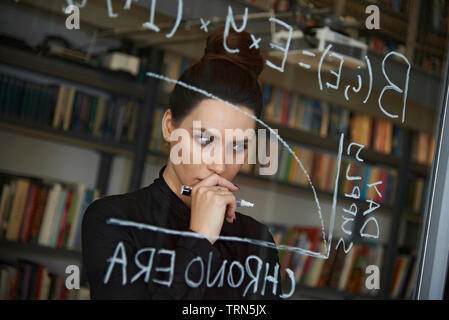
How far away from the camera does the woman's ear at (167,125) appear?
1.48 m

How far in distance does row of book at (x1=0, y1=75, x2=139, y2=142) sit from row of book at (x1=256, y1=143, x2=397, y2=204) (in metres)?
0.38

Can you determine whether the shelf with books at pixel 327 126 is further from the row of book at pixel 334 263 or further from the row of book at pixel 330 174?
the row of book at pixel 334 263

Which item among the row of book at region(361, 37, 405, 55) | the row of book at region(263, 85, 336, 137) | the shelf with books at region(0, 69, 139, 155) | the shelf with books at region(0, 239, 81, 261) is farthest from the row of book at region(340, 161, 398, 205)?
the shelf with books at region(0, 239, 81, 261)

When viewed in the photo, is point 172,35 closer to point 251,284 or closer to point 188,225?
point 188,225

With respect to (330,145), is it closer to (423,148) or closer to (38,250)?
(423,148)

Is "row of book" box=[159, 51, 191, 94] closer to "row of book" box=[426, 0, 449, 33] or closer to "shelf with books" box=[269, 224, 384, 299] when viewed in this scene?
"shelf with books" box=[269, 224, 384, 299]

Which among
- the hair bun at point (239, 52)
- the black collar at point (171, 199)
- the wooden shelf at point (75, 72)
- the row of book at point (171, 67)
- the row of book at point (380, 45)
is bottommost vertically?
the black collar at point (171, 199)

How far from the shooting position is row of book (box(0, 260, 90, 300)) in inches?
53.7

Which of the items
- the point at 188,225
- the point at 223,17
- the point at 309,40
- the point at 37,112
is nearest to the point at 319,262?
the point at 188,225

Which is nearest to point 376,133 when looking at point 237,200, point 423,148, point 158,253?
point 423,148

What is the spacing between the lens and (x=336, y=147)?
72.4 inches

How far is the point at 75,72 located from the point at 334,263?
940 millimetres

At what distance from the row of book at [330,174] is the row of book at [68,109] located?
38cm

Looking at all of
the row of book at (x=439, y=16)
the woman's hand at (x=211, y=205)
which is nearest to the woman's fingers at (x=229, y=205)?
the woman's hand at (x=211, y=205)
